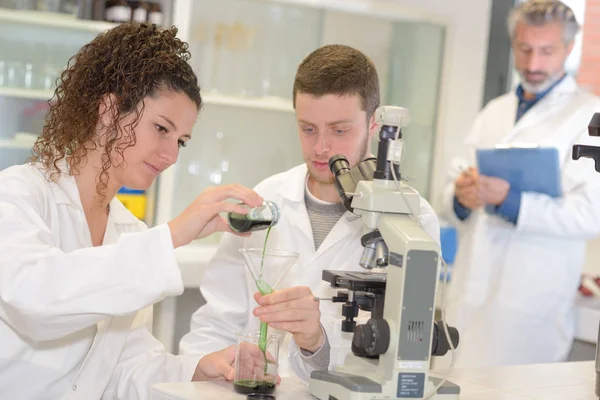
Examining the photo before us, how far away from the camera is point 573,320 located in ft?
10.4

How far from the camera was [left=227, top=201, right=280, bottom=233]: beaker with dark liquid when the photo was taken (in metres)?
1.62

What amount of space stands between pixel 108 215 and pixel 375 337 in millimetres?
905

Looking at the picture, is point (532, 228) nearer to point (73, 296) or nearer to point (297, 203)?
point (297, 203)

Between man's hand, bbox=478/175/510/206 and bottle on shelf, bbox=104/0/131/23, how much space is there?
5.56 feet

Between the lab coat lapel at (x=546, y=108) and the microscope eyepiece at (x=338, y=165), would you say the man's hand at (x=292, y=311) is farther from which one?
the lab coat lapel at (x=546, y=108)

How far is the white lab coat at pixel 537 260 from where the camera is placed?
3094 mm

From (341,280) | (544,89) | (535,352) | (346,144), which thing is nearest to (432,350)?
(341,280)

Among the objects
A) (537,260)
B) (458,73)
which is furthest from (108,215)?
(458,73)

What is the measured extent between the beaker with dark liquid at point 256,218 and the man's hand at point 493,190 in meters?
1.73

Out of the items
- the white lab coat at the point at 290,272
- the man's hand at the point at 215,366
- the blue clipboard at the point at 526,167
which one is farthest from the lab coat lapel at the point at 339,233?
the blue clipboard at the point at 526,167

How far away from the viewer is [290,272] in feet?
7.06

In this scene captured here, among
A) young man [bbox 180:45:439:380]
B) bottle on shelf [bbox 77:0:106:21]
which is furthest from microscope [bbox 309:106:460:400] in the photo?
bottle on shelf [bbox 77:0:106:21]

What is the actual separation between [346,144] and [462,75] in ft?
7.83

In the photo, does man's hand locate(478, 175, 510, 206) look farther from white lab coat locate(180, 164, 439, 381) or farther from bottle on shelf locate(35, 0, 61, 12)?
bottle on shelf locate(35, 0, 61, 12)
